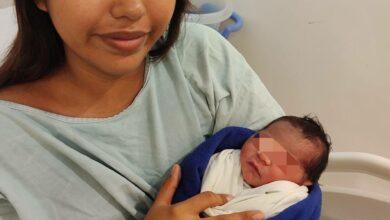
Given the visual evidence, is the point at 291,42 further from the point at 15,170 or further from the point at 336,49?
the point at 15,170

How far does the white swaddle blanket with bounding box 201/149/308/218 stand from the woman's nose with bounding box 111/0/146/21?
0.36 meters

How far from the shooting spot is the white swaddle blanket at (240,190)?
33.9 inches

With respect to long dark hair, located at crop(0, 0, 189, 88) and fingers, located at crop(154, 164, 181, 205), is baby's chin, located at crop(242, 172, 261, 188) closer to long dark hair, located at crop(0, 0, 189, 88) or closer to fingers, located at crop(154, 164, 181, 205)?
fingers, located at crop(154, 164, 181, 205)

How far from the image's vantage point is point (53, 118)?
829 mm

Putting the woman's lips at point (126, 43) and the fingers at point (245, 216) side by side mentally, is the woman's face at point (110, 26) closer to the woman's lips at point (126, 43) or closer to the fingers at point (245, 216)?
the woman's lips at point (126, 43)

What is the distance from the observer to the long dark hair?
859mm

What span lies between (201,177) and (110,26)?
1.21 feet

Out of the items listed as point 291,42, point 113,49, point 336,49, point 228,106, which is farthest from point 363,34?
point 113,49

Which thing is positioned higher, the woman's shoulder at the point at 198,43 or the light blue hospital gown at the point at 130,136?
the woman's shoulder at the point at 198,43

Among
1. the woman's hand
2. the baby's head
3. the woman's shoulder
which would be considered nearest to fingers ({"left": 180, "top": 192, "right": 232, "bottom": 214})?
the woman's hand

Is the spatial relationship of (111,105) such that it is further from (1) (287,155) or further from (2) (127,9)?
(1) (287,155)

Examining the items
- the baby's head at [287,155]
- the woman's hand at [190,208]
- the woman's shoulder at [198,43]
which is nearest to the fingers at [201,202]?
the woman's hand at [190,208]

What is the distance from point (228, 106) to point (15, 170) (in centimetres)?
46

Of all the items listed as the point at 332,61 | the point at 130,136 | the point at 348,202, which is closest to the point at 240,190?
the point at 130,136
